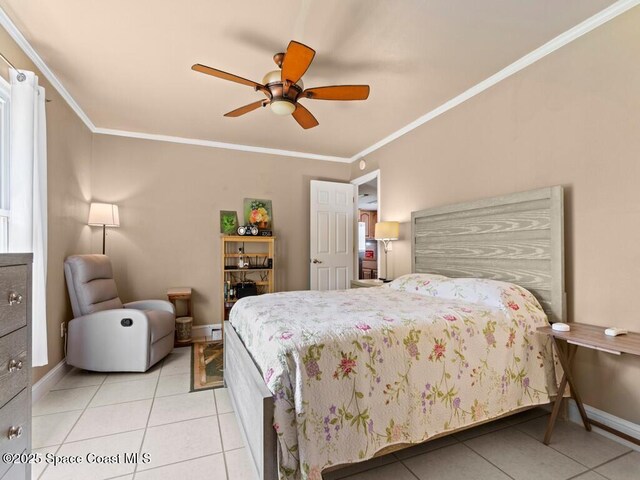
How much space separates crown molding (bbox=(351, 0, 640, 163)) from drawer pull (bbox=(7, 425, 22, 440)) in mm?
Answer: 3572

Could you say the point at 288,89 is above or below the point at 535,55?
below

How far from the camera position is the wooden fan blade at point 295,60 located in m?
1.78

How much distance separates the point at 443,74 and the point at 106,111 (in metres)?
3.37

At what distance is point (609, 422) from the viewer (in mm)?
1984

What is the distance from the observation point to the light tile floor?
1.65m

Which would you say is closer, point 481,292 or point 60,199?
point 481,292

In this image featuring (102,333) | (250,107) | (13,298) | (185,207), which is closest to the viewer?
(13,298)

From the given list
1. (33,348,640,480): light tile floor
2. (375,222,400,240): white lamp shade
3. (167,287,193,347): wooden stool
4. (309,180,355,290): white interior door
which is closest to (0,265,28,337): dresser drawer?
(33,348,640,480): light tile floor

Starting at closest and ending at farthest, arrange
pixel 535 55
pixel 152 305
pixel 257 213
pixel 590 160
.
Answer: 1. pixel 590 160
2. pixel 535 55
3. pixel 152 305
4. pixel 257 213

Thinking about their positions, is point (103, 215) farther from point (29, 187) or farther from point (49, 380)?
point (49, 380)

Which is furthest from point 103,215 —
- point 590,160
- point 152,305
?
point 590,160

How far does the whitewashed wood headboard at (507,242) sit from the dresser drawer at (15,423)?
2861 millimetres

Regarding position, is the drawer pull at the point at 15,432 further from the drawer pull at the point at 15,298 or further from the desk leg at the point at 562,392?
the desk leg at the point at 562,392

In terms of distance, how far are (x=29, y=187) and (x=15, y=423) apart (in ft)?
5.65
